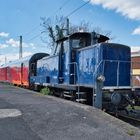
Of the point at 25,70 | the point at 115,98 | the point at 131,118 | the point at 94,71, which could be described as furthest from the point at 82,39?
the point at 25,70

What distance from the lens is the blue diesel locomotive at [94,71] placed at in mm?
12875

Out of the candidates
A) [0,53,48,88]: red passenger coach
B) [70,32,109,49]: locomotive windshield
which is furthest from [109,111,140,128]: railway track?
[0,53,48,88]: red passenger coach

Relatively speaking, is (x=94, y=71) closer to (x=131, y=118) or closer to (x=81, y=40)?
(x=131, y=118)

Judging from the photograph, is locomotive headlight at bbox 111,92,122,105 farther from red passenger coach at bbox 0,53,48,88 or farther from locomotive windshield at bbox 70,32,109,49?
red passenger coach at bbox 0,53,48,88

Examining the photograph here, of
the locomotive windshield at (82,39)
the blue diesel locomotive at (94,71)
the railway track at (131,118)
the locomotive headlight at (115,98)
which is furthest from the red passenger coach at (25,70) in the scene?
the locomotive headlight at (115,98)

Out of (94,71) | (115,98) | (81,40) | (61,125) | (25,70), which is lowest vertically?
(61,125)

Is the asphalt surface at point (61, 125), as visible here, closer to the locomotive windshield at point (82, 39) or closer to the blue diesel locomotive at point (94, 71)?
the blue diesel locomotive at point (94, 71)

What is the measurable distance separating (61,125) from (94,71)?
450cm

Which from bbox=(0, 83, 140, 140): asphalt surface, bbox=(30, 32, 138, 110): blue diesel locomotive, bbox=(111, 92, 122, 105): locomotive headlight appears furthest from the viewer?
bbox=(30, 32, 138, 110): blue diesel locomotive

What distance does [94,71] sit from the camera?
13742 millimetres

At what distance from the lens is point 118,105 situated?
12.8 m

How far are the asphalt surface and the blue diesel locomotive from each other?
4.25ft

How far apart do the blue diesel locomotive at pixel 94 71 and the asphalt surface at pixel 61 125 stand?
1.30 m

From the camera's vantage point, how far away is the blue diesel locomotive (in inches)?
507
